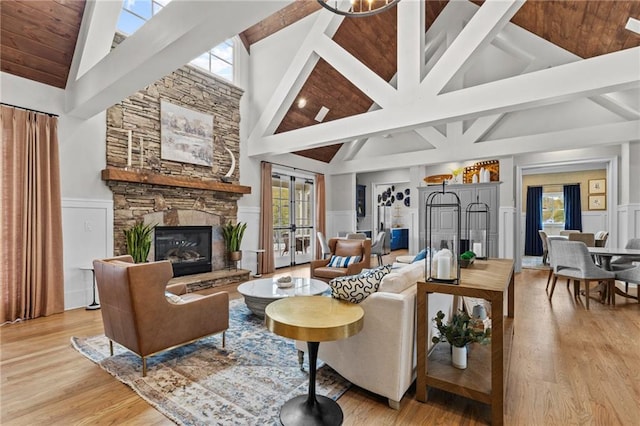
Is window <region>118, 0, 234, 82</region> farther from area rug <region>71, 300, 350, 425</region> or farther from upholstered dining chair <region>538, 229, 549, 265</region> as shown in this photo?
upholstered dining chair <region>538, 229, 549, 265</region>

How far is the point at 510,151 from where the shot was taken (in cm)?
606

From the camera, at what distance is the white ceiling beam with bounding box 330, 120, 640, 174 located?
5236mm

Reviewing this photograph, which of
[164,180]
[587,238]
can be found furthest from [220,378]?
[587,238]

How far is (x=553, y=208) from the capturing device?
9.57 meters

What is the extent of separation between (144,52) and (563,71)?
13.9ft

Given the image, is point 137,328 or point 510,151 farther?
point 510,151

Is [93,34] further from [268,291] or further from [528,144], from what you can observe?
[528,144]

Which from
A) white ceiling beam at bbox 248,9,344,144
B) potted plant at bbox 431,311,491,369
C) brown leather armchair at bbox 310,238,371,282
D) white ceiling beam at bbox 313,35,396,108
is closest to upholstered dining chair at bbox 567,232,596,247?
brown leather armchair at bbox 310,238,371,282

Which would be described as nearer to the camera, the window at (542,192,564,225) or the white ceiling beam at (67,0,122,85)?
the white ceiling beam at (67,0,122,85)

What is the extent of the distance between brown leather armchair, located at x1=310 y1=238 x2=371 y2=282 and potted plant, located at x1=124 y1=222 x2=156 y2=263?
251cm

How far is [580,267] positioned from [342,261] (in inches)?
125

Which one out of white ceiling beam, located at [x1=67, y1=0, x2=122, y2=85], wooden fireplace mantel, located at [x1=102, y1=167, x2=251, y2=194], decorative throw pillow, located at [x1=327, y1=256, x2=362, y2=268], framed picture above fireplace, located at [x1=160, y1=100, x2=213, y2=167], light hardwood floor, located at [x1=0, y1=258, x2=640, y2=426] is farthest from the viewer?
framed picture above fireplace, located at [x1=160, y1=100, x2=213, y2=167]

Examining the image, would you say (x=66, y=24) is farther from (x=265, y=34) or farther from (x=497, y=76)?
(x=497, y=76)

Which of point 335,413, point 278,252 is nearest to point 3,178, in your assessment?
point 335,413
